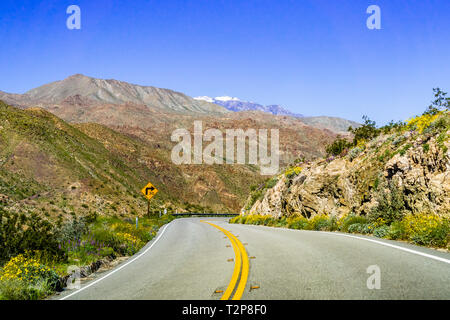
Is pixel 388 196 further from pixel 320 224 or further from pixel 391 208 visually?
pixel 320 224

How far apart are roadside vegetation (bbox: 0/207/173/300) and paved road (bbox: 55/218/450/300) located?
0.69 m

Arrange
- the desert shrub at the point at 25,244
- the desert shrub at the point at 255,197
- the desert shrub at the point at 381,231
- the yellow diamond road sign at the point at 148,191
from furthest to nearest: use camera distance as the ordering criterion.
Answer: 1. the desert shrub at the point at 255,197
2. the yellow diamond road sign at the point at 148,191
3. the desert shrub at the point at 381,231
4. the desert shrub at the point at 25,244

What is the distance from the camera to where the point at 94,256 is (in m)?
11.2

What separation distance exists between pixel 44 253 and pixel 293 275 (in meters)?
7.12

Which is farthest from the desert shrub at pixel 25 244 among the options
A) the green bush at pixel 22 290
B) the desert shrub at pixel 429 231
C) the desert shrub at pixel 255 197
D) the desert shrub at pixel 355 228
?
the desert shrub at pixel 255 197

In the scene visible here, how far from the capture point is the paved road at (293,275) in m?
5.29

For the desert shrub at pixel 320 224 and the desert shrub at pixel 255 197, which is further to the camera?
the desert shrub at pixel 255 197

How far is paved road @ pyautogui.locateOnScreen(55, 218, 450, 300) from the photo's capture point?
5285mm

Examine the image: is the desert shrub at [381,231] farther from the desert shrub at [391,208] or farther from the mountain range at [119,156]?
the mountain range at [119,156]

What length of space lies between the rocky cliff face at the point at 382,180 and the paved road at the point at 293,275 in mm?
3693

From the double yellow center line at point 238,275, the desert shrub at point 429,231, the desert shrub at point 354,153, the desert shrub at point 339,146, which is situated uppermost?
the desert shrub at point 339,146
